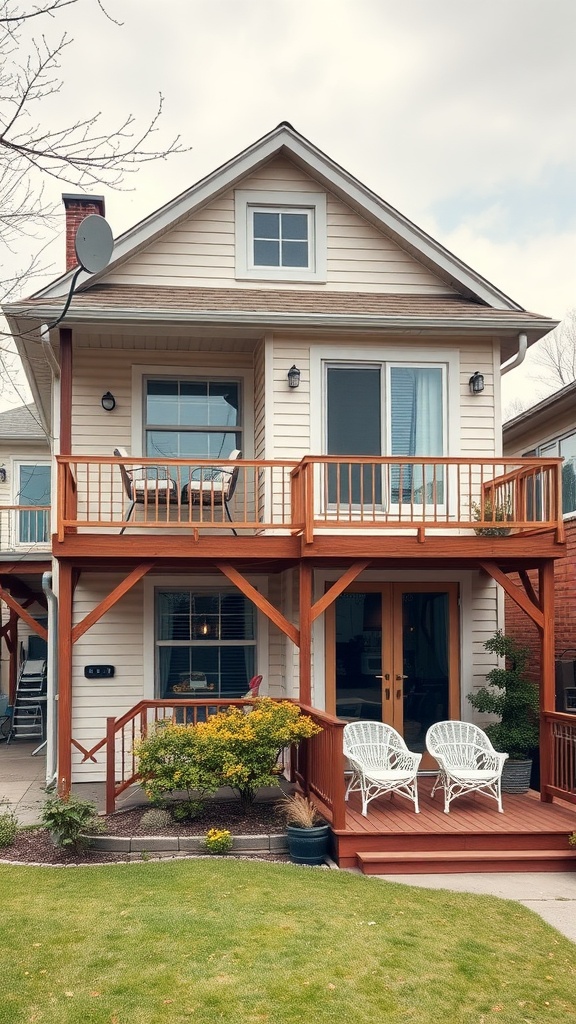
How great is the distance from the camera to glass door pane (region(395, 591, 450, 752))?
10219 mm

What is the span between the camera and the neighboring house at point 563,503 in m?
11.3

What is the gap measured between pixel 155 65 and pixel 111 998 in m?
5.60

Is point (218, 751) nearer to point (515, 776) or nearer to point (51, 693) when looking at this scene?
point (51, 693)

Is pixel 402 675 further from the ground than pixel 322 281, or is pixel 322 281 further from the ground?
pixel 322 281

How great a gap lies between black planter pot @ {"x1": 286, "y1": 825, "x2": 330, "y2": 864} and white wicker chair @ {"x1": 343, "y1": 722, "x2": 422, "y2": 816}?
0.86 metres

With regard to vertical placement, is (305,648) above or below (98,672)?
above

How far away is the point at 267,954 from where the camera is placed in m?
5.06

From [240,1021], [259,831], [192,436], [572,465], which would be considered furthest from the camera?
[572,465]

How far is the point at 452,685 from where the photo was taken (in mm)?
10328

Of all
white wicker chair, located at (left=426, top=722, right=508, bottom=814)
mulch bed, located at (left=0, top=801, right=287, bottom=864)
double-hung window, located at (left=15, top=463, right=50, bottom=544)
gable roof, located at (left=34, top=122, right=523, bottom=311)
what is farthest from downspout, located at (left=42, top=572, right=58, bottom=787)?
double-hung window, located at (left=15, top=463, right=50, bottom=544)

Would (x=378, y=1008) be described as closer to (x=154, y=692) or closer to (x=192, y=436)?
(x=154, y=692)

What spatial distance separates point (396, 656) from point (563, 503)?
3934 millimetres

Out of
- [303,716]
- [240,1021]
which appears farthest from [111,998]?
[303,716]

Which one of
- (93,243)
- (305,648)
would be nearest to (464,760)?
(305,648)
